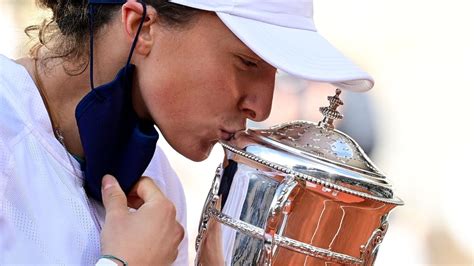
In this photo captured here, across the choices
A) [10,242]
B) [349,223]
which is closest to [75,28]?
[10,242]

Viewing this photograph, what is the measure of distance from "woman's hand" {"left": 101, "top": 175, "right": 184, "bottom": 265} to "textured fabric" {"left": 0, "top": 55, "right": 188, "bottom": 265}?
46 mm

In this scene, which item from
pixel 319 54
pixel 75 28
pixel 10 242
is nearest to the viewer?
pixel 10 242

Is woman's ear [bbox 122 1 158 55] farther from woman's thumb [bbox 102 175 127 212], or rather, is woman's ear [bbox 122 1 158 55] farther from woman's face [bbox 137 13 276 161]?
woman's thumb [bbox 102 175 127 212]

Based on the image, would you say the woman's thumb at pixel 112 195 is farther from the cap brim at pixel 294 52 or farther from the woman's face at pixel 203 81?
the cap brim at pixel 294 52

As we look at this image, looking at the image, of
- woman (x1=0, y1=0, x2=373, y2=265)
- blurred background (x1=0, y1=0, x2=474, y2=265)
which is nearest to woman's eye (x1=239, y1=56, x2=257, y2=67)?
woman (x1=0, y1=0, x2=373, y2=265)

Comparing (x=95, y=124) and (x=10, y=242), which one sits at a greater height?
(x=95, y=124)

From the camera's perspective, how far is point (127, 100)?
5.61ft

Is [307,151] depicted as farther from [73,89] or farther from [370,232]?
[73,89]

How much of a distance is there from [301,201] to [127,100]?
1.22 feet

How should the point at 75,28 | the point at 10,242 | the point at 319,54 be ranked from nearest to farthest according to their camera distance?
1. the point at 10,242
2. the point at 319,54
3. the point at 75,28

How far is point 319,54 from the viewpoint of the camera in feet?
5.32

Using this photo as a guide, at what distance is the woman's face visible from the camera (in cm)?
165

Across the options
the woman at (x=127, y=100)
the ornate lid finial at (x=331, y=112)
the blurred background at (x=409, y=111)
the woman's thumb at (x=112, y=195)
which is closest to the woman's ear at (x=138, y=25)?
the woman at (x=127, y=100)

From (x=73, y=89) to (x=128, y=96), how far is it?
0.10 m
